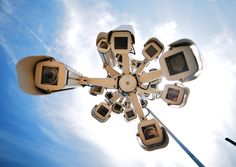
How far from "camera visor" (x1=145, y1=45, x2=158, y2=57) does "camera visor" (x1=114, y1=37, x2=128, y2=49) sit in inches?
35.5

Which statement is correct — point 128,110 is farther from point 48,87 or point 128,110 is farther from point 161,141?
point 48,87

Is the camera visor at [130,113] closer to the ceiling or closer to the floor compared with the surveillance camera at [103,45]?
closer to the floor

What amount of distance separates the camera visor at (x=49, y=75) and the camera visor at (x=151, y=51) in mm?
2571

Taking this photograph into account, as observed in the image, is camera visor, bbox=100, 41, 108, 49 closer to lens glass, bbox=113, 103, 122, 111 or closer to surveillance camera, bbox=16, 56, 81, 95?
surveillance camera, bbox=16, 56, 81, 95

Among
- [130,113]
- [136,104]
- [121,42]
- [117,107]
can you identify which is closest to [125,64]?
[121,42]

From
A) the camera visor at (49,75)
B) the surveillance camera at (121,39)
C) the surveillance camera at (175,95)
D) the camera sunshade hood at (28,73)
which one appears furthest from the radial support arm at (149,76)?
the camera sunshade hood at (28,73)

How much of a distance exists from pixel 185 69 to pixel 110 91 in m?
3.75

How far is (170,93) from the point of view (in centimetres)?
507

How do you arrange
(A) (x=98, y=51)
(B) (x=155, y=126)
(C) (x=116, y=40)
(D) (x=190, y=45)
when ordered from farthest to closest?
1. (A) (x=98, y=51)
2. (C) (x=116, y=40)
3. (B) (x=155, y=126)
4. (D) (x=190, y=45)

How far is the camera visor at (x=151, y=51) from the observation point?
5.64 metres

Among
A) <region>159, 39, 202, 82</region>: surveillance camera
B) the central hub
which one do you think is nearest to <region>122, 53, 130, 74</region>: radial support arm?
the central hub

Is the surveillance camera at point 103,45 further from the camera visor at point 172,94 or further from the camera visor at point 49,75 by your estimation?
the camera visor at point 172,94

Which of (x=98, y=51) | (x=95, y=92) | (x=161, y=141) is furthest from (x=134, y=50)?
(x=95, y=92)

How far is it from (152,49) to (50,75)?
2.83m
